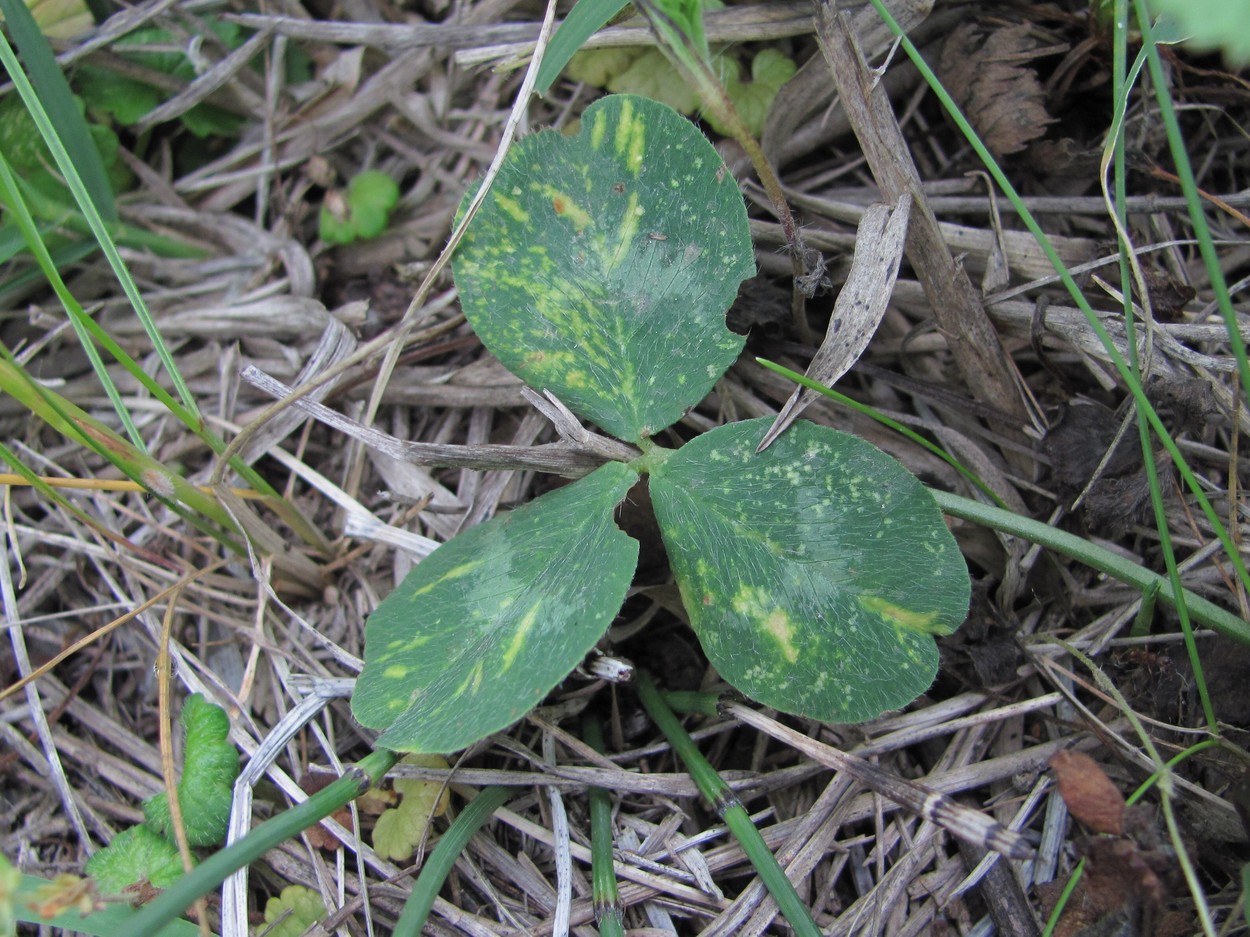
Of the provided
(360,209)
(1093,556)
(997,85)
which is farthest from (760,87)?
(1093,556)

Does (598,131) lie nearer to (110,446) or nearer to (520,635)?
(520,635)

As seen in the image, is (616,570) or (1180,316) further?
(1180,316)

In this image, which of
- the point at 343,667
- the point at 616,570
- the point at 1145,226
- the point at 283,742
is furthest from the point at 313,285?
the point at 1145,226

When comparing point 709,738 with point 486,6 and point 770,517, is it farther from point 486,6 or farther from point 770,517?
point 486,6

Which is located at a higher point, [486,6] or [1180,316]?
[486,6]

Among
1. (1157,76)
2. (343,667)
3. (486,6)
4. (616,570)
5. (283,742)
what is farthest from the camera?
(486,6)

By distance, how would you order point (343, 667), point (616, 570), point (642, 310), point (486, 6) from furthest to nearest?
point (486, 6), point (343, 667), point (642, 310), point (616, 570)

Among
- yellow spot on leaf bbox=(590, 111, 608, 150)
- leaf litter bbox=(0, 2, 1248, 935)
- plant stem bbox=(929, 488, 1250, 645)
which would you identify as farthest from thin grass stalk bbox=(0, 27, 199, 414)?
plant stem bbox=(929, 488, 1250, 645)

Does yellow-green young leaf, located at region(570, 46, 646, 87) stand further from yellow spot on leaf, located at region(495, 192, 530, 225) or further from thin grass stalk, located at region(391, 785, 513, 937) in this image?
thin grass stalk, located at region(391, 785, 513, 937)
